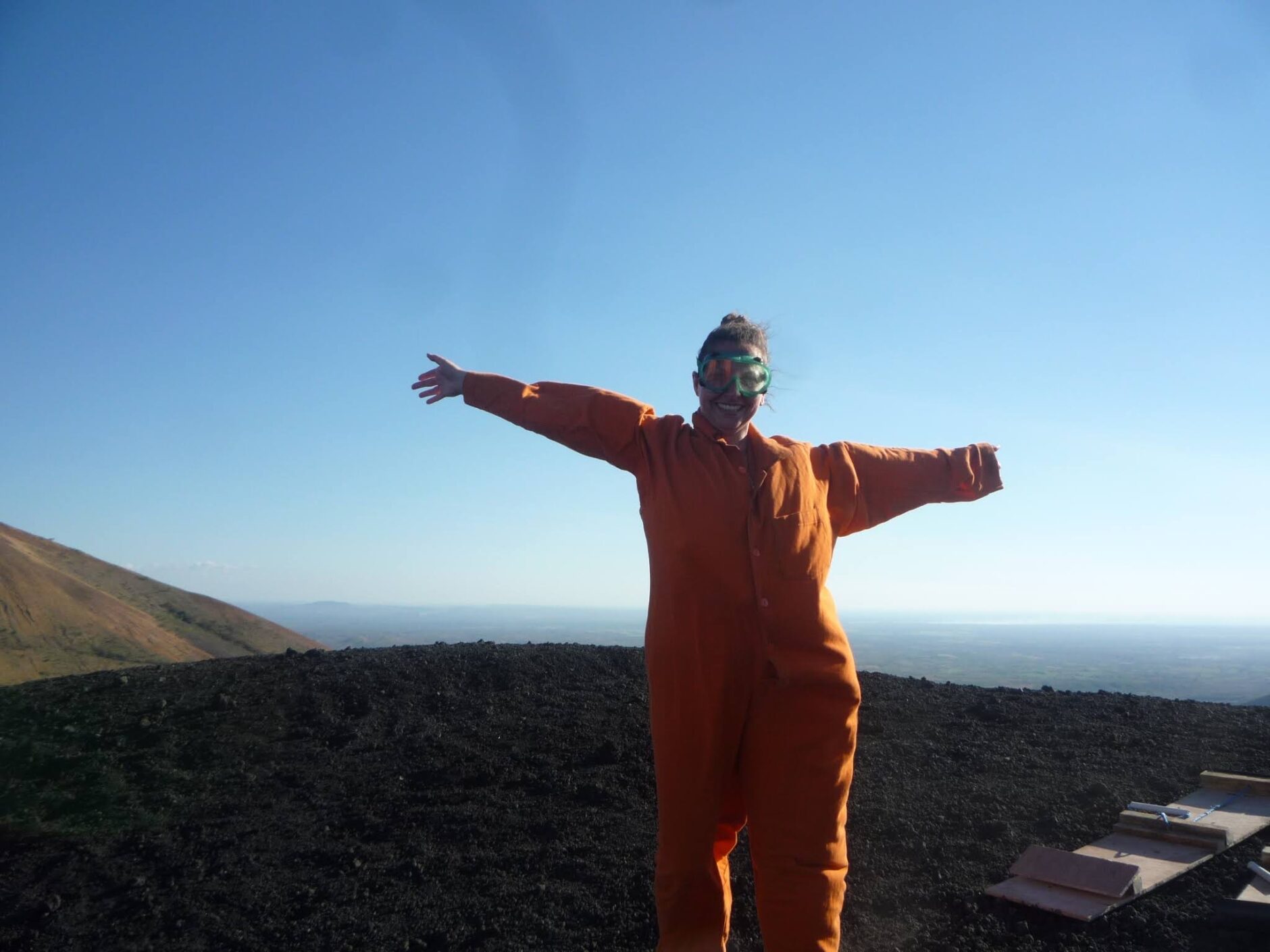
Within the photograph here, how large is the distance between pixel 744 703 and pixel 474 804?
3.01 metres

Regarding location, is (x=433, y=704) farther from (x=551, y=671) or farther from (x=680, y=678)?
(x=680, y=678)

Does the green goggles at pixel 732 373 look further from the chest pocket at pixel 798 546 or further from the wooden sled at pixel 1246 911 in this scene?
the wooden sled at pixel 1246 911

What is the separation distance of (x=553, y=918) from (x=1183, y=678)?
3223 cm

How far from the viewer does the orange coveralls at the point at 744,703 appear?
2676 millimetres

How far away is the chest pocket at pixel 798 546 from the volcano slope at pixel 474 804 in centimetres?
186

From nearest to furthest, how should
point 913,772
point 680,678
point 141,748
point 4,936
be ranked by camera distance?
1. point 680,678
2. point 4,936
3. point 913,772
4. point 141,748

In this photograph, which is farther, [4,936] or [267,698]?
[267,698]

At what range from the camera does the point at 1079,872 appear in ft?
12.7

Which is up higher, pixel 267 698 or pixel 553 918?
pixel 267 698

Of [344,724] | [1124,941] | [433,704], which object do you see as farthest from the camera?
[433,704]

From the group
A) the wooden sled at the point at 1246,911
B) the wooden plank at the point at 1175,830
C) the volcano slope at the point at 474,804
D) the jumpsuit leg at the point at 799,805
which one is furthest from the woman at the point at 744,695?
the wooden plank at the point at 1175,830

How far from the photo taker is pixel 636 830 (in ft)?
15.6

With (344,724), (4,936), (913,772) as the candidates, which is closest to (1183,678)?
(913,772)

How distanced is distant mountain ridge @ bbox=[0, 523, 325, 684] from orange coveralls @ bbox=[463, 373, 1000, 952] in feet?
37.8
